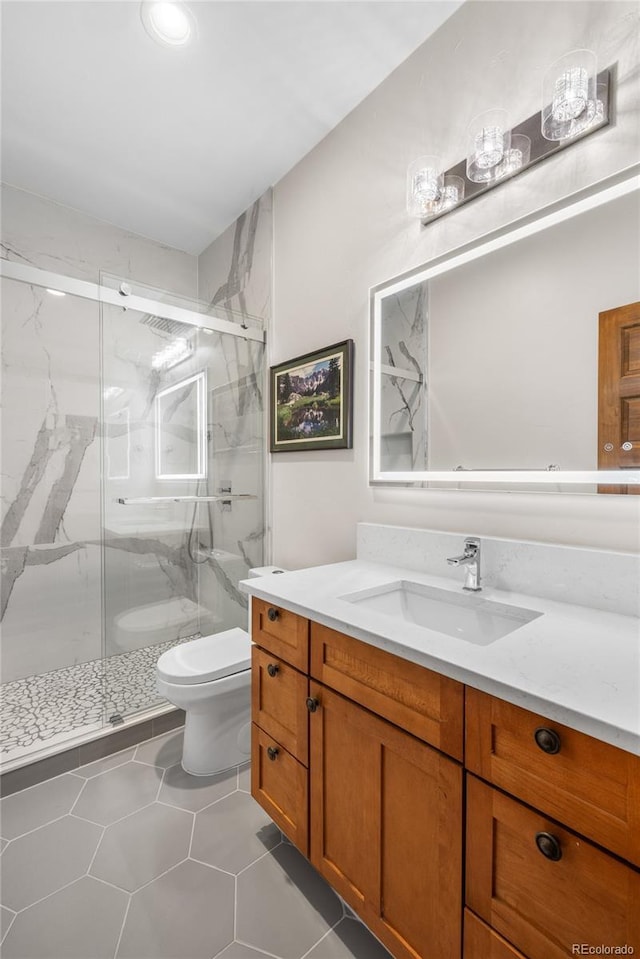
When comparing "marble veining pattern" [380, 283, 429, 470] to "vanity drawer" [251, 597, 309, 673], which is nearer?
"vanity drawer" [251, 597, 309, 673]

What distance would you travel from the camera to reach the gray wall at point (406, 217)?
1.13 metres

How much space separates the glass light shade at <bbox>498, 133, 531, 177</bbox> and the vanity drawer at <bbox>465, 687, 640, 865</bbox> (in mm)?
1419

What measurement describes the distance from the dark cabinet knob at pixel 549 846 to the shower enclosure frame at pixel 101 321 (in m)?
1.79

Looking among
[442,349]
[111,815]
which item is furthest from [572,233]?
[111,815]

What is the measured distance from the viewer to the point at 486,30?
4.49 ft

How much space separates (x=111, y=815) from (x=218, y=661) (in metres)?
0.59

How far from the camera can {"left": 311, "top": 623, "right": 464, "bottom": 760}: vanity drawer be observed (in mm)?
818

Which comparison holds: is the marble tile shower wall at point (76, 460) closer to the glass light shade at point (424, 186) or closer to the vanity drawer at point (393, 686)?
the glass light shade at point (424, 186)

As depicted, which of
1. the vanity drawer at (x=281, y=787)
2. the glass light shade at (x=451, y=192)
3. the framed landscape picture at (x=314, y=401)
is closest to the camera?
the vanity drawer at (x=281, y=787)

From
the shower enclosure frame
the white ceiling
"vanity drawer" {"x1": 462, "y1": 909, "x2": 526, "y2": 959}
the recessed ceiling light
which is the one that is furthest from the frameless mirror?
"vanity drawer" {"x1": 462, "y1": 909, "x2": 526, "y2": 959}

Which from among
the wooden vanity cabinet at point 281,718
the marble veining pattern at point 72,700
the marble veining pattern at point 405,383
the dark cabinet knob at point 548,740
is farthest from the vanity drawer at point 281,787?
the marble veining pattern at point 405,383

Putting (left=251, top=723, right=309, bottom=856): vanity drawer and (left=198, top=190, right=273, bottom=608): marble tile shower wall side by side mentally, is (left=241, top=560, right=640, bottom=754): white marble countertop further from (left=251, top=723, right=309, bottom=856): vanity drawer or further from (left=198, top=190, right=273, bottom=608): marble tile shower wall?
(left=198, top=190, right=273, bottom=608): marble tile shower wall

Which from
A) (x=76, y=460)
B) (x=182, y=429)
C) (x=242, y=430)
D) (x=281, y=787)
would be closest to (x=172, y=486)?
(x=182, y=429)

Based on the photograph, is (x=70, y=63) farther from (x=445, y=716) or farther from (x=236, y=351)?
(x=445, y=716)
